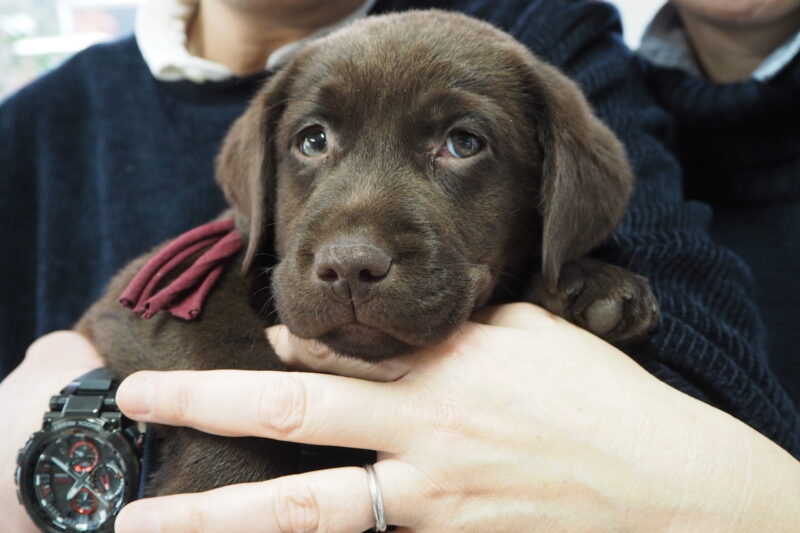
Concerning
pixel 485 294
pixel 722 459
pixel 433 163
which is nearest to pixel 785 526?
pixel 722 459

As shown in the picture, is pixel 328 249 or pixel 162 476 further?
pixel 162 476

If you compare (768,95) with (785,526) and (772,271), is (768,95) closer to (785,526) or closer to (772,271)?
(772,271)

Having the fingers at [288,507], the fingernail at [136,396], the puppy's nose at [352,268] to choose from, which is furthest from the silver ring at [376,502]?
the fingernail at [136,396]

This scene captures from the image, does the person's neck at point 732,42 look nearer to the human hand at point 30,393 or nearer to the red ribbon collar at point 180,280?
the red ribbon collar at point 180,280

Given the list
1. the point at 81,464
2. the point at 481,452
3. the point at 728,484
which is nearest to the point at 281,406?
the point at 481,452

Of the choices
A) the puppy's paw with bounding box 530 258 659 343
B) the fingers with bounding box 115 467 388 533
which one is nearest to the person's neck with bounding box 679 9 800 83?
the puppy's paw with bounding box 530 258 659 343
